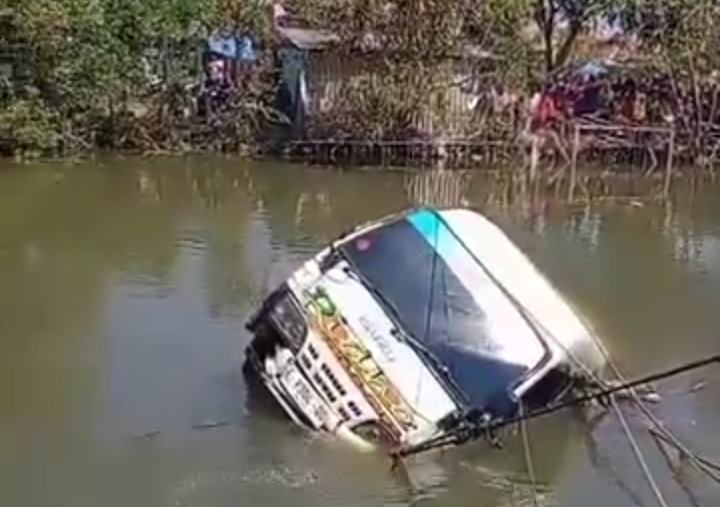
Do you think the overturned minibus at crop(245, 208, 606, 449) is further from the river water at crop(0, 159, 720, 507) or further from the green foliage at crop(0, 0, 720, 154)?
the green foliage at crop(0, 0, 720, 154)

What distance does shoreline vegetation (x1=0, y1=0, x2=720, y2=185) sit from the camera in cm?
2059

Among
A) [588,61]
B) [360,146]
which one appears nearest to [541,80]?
[588,61]

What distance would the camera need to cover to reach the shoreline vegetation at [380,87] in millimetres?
20594

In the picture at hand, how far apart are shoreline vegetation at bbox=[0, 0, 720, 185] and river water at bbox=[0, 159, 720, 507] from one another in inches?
67.6

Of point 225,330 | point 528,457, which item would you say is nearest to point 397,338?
point 528,457

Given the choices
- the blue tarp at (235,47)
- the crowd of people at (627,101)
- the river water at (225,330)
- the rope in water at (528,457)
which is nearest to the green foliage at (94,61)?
the blue tarp at (235,47)

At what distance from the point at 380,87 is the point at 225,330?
35.2 feet

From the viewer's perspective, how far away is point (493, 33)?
2122 centimetres

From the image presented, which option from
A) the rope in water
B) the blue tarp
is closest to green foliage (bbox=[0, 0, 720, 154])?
the blue tarp

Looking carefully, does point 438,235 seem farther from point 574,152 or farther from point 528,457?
point 574,152

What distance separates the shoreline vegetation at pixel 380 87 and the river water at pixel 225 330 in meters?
1.72

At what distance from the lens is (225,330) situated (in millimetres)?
11039

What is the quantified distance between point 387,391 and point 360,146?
41.7 ft

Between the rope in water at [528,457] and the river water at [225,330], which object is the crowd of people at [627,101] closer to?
the river water at [225,330]
